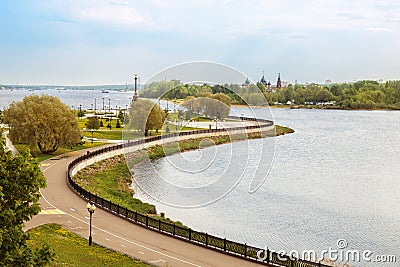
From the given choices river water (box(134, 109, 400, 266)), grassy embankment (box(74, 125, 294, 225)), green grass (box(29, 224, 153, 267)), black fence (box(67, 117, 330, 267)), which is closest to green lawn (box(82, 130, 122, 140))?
grassy embankment (box(74, 125, 294, 225))

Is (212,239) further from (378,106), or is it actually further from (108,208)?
(378,106)

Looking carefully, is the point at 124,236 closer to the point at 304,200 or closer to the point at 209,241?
the point at 209,241

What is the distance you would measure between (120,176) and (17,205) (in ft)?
96.2

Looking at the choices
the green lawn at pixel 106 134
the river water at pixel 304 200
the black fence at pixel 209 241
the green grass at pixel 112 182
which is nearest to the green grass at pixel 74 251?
the black fence at pixel 209 241

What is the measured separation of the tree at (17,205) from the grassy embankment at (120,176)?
617 inches

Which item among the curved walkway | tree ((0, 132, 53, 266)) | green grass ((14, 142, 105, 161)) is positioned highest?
tree ((0, 132, 53, 266))

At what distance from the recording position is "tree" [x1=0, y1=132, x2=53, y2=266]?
9.95 m

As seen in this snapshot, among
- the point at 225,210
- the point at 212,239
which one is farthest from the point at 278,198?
the point at 212,239

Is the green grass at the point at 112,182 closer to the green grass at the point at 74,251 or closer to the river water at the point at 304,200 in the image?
the river water at the point at 304,200

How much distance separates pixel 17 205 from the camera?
10.3m

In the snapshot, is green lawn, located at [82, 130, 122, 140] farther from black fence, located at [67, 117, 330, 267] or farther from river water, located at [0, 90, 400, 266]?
black fence, located at [67, 117, 330, 267]

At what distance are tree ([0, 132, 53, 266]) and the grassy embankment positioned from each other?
15.7 meters

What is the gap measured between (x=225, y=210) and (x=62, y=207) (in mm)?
9693

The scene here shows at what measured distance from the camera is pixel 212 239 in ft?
62.6
